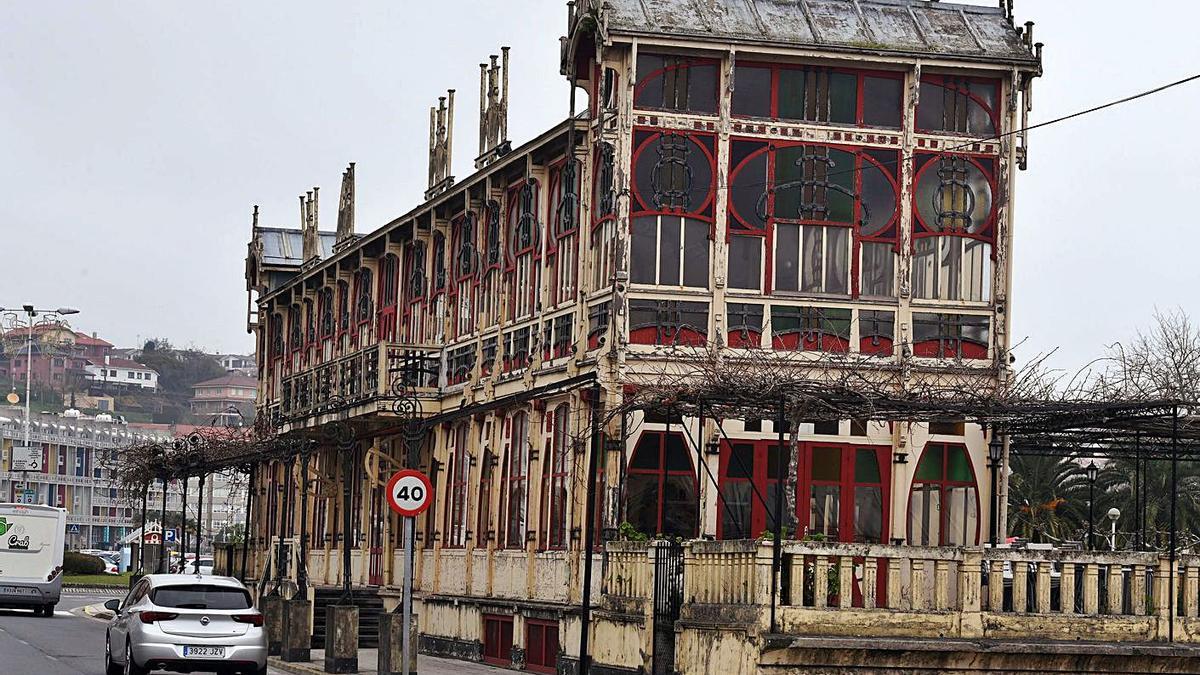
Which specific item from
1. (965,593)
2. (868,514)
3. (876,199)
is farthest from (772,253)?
(965,593)

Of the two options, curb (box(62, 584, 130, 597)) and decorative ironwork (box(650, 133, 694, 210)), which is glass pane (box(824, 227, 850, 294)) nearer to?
decorative ironwork (box(650, 133, 694, 210))

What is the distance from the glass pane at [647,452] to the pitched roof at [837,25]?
18.4 feet

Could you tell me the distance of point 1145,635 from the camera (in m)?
23.6

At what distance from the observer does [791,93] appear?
31234mm

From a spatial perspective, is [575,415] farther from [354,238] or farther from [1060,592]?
[354,238]

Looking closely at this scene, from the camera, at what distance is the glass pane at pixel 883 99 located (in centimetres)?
3138

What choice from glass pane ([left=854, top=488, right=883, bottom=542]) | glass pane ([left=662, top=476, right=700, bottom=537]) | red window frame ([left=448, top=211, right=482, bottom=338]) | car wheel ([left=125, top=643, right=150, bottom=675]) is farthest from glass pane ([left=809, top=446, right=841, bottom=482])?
car wheel ([left=125, top=643, right=150, bottom=675])

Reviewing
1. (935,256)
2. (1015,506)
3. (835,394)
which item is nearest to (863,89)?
(935,256)

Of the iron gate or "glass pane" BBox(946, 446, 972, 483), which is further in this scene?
"glass pane" BBox(946, 446, 972, 483)

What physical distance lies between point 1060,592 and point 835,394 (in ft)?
10.5

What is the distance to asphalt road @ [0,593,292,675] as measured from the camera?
30370 millimetres

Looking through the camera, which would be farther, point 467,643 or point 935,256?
point 467,643

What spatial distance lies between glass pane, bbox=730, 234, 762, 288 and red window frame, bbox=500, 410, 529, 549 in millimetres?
5115

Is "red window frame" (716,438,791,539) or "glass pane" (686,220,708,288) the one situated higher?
"glass pane" (686,220,708,288)
